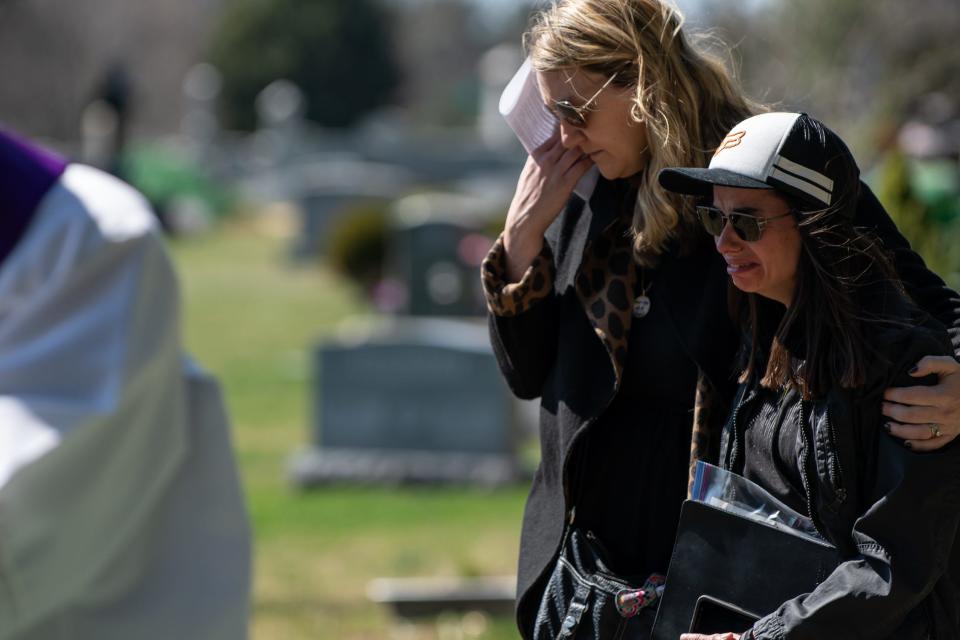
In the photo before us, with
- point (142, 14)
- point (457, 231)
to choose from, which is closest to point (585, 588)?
point (457, 231)

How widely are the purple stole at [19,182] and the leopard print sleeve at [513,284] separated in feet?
5.26

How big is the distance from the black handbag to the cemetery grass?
2.70 meters

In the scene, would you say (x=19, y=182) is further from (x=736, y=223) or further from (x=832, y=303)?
(x=832, y=303)

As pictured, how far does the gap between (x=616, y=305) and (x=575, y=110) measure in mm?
370

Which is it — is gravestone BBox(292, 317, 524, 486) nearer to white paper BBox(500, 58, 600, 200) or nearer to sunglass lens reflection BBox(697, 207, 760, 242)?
white paper BBox(500, 58, 600, 200)

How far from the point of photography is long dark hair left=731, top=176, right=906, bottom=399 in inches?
85.5

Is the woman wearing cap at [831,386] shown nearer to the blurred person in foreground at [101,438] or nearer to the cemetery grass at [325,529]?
the blurred person in foreground at [101,438]

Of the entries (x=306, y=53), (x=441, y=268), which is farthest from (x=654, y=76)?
(x=306, y=53)

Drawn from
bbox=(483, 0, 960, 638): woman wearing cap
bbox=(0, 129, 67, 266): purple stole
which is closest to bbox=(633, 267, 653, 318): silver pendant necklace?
bbox=(483, 0, 960, 638): woman wearing cap

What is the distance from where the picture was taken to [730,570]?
2.30m

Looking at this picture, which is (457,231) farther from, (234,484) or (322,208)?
(322,208)

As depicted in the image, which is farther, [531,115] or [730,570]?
[531,115]

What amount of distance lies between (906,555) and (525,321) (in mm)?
914

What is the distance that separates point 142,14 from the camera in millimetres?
50094
